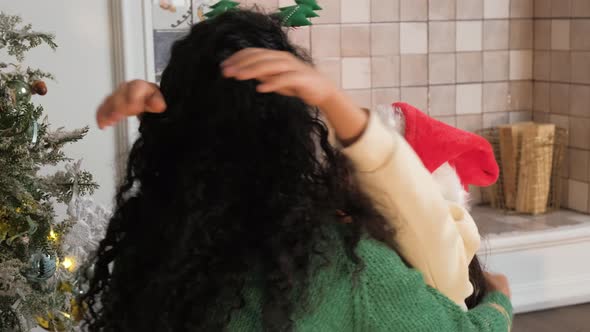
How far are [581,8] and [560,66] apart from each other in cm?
25

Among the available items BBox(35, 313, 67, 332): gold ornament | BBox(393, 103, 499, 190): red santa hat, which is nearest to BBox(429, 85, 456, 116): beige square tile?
BBox(35, 313, 67, 332): gold ornament

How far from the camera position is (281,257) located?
1.13 meters

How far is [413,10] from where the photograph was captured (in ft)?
11.7

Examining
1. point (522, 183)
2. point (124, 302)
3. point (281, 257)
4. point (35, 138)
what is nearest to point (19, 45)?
point (35, 138)

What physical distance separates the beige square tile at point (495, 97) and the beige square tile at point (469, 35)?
6.9 inches

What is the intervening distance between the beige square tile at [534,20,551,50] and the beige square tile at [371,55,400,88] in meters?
0.63

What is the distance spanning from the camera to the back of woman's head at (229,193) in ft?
3.69

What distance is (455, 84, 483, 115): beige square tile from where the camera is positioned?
3.71 m

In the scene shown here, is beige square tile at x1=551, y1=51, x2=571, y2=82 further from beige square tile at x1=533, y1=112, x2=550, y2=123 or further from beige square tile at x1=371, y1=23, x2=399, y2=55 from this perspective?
beige square tile at x1=371, y1=23, x2=399, y2=55

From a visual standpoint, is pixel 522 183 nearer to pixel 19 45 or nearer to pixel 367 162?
pixel 19 45

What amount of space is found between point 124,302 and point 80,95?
5.90ft

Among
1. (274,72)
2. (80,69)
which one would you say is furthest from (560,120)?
(274,72)

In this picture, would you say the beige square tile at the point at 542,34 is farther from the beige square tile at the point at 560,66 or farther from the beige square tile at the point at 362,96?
the beige square tile at the point at 362,96

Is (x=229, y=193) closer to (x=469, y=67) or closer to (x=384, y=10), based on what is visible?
(x=384, y=10)
